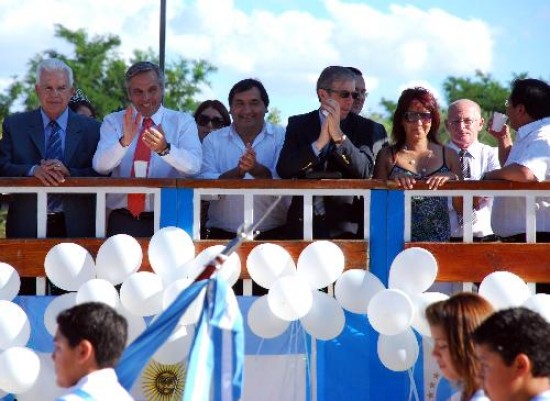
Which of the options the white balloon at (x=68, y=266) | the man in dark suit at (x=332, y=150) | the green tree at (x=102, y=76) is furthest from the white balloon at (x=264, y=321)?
the green tree at (x=102, y=76)

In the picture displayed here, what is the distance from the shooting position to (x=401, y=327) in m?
6.18

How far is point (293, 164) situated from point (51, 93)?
1676 mm

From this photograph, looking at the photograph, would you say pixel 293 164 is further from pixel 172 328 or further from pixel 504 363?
pixel 504 363

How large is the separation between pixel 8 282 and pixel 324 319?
184 centimetres

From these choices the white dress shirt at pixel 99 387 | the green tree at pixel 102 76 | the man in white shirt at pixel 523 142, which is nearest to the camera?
the white dress shirt at pixel 99 387

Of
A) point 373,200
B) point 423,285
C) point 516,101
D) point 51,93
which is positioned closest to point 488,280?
point 423,285

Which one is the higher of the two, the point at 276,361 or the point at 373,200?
the point at 373,200

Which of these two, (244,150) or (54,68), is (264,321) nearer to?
(244,150)

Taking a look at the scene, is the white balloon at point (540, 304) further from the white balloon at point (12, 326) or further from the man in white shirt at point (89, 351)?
the white balloon at point (12, 326)

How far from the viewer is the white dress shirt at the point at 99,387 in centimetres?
433

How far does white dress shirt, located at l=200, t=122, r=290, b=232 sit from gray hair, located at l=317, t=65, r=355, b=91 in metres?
0.46

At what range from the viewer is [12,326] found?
20.6 feet

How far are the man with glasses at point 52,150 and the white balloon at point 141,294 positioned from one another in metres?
0.94

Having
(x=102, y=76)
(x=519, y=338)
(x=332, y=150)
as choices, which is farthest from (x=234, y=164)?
(x=102, y=76)
